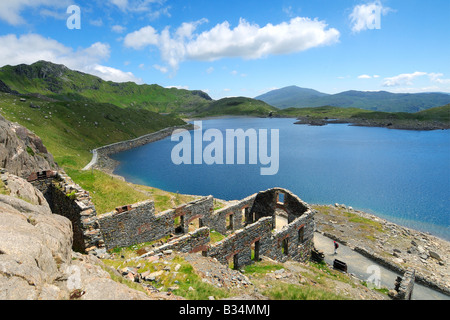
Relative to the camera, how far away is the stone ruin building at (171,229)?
17.5 m

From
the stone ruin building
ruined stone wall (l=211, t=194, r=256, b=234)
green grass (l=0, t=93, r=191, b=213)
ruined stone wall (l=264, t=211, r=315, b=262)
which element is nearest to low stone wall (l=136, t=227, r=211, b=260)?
the stone ruin building

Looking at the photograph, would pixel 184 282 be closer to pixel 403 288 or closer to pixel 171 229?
pixel 171 229

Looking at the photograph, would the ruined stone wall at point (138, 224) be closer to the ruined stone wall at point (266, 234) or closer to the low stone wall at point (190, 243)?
the low stone wall at point (190, 243)

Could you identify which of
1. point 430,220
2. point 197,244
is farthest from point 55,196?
point 430,220

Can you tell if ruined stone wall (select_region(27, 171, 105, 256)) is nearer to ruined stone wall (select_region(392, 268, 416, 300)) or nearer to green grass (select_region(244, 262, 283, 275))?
green grass (select_region(244, 262, 283, 275))

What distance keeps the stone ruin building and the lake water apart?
30.2m

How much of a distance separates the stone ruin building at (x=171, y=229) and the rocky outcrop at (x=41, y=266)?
8306 millimetres

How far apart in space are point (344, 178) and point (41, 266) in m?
75.8

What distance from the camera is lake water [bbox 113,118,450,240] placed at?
53281 millimetres

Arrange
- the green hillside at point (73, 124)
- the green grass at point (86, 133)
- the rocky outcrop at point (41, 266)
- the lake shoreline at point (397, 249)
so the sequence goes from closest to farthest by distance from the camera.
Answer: the rocky outcrop at point (41, 266), the lake shoreline at point (397, 249), the green grass at point (86, 133), the green hillside at point (73, 124)

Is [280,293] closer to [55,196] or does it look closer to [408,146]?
[55,196]

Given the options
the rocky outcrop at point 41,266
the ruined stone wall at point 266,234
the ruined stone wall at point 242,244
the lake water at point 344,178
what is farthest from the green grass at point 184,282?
the lake water at point 344,178

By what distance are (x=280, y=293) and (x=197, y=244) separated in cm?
910

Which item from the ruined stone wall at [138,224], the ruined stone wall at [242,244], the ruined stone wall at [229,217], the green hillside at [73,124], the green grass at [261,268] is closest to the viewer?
the ruined stone wall at [242,244]
